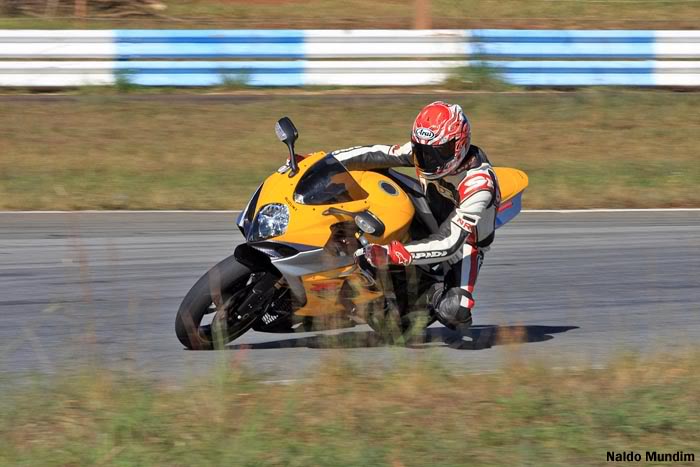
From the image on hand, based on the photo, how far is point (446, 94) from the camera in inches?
662

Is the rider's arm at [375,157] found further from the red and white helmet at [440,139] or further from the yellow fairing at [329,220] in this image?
the red and white helmet at [440,139]

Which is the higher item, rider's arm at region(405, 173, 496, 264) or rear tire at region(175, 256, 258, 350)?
rider's arm at region(405, 173, 496, 264)

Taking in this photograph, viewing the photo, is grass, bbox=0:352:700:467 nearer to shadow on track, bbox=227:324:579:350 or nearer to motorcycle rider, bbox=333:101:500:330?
motorcycle rider, bbox=333:101:500:330

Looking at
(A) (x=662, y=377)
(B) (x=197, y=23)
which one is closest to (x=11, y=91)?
(B) (x=197, y=23)

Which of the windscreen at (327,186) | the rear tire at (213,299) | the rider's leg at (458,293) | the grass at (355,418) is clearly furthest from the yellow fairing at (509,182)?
the rear tire at (213,299)

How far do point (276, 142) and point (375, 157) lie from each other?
805 cm

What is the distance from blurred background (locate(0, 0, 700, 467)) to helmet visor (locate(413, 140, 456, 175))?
3.60 ft

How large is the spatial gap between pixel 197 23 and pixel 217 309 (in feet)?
55.5

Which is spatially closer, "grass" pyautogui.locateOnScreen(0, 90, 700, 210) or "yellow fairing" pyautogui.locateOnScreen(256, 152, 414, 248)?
"yellow fairing" pyautogui.locateOnScreen(256, 152, 414, 248)

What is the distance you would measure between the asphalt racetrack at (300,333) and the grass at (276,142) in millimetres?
1029

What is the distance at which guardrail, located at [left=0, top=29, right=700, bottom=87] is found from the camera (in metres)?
16.6

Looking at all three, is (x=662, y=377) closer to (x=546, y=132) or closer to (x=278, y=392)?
(x=278, y=392)

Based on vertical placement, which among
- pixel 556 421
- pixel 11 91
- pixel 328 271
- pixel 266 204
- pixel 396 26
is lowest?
pixel 556 421

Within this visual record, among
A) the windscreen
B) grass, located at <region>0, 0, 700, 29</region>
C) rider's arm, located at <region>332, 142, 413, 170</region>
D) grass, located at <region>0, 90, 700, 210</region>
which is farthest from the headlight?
grass, located at <region>0, 0, 700, 29</region>
